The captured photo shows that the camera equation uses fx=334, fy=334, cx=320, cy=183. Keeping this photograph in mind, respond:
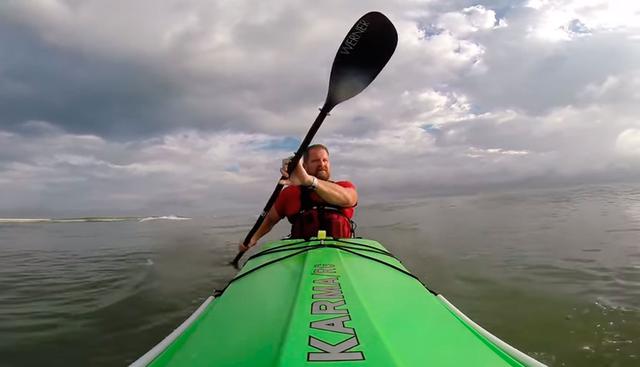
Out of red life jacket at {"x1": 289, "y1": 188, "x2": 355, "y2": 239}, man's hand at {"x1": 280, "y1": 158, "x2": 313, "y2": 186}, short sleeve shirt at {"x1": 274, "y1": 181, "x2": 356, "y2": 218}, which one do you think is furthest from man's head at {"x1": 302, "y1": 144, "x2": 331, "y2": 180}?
man's hand at {"x1": 280, "y1": 158, "x2": 313, "y2": 186}

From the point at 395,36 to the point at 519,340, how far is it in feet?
15.0

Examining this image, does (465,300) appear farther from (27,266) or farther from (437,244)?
(27,266)

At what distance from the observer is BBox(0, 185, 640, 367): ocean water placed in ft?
12.2

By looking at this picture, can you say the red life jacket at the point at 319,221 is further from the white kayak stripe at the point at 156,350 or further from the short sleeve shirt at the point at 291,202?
the white kayak stripe at the point at 156,350

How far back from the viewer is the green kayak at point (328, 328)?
1586 mm

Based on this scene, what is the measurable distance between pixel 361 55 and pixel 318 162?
2003mm

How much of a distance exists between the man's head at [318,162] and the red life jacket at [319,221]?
0.49 meters

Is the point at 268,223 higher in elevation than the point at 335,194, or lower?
lower

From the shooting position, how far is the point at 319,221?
4.51 meters

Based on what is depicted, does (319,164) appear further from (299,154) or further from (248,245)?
(248,245)

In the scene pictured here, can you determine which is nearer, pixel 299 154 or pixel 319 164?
pixel 299 154

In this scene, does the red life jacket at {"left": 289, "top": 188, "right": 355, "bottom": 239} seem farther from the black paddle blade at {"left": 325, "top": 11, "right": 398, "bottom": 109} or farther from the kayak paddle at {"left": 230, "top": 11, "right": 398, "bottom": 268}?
the black paddle blade at {"left": 325, "top": 11, "right": 398, "bottom": 109}

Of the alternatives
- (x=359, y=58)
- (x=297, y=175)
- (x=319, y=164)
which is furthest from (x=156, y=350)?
(x=359, y=58)

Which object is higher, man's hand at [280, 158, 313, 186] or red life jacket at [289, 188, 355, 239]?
man's hand at [280, 158, 313, 186]
